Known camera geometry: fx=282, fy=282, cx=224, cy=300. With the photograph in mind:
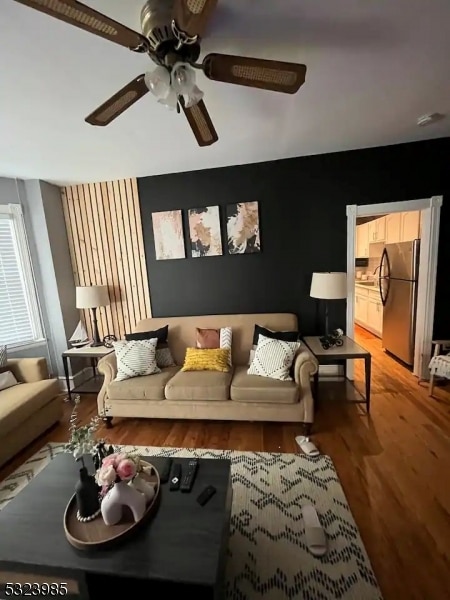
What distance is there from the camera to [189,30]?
1.13m

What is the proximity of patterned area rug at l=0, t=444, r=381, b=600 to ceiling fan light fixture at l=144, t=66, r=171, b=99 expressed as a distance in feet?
7.83

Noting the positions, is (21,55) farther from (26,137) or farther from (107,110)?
(26,137)

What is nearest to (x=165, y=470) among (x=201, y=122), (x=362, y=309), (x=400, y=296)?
(x=201, y=122)

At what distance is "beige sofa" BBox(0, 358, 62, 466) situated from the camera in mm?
2354

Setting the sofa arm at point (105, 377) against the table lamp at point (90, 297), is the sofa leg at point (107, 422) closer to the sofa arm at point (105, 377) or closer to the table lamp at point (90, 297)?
the sofa arm at point (105, 377)

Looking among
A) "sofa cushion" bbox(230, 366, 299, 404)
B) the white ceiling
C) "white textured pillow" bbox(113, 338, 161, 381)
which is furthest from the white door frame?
"white textured pillow" bbox(113, 338, 161, 381)

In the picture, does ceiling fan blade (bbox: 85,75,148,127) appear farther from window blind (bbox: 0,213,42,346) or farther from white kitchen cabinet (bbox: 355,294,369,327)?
white kitchen cabinet (bbox: 355,294,369,327)

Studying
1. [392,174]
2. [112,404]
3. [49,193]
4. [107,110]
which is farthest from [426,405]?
[49,193]

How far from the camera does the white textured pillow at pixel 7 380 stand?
277cm

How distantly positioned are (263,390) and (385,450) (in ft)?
3.50

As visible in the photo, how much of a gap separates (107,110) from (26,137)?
1334mm

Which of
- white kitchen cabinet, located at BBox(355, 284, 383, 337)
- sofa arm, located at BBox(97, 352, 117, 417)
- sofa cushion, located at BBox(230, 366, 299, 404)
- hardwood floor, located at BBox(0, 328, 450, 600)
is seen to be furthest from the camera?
white kitchen cabinet, located at BBox(355, 284, 383, 337)

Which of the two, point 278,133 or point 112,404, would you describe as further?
point 112,404

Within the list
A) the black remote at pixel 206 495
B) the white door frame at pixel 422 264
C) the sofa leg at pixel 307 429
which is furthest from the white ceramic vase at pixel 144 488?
the white door frame at pixel 422 264
